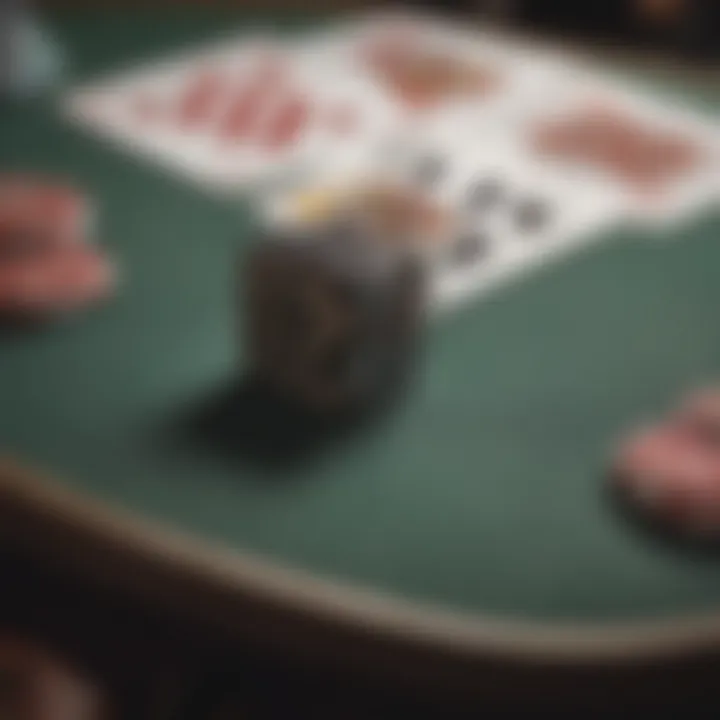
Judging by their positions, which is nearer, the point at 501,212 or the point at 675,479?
Result: the point at 675,479

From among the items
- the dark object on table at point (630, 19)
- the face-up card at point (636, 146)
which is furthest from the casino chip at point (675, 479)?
the dark object on table at point (630, 19)

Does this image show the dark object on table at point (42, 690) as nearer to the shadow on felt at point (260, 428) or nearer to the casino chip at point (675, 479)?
the shadow on felt at point (260, 428)

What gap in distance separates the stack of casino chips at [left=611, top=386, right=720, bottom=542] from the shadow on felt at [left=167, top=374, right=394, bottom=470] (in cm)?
14

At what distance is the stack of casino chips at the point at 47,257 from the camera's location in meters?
0.92

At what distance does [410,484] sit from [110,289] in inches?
10.6

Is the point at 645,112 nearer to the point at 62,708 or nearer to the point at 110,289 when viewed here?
the point at 110,289

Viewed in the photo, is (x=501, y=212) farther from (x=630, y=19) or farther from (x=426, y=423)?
(x=630, y=19)

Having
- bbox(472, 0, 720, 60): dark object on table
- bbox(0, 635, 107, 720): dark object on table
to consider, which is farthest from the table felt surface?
bbox(472, 0, 720, 60): dark object on table

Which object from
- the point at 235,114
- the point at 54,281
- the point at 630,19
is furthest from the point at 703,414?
the point at 630,19

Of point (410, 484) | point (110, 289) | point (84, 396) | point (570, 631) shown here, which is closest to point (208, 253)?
point (110, 289)

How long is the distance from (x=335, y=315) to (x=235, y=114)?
42 centimetres

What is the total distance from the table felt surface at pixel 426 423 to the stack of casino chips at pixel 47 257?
0.05 ft

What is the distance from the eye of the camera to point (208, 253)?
1.00 metres

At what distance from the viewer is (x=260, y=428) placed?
824 millimetres
